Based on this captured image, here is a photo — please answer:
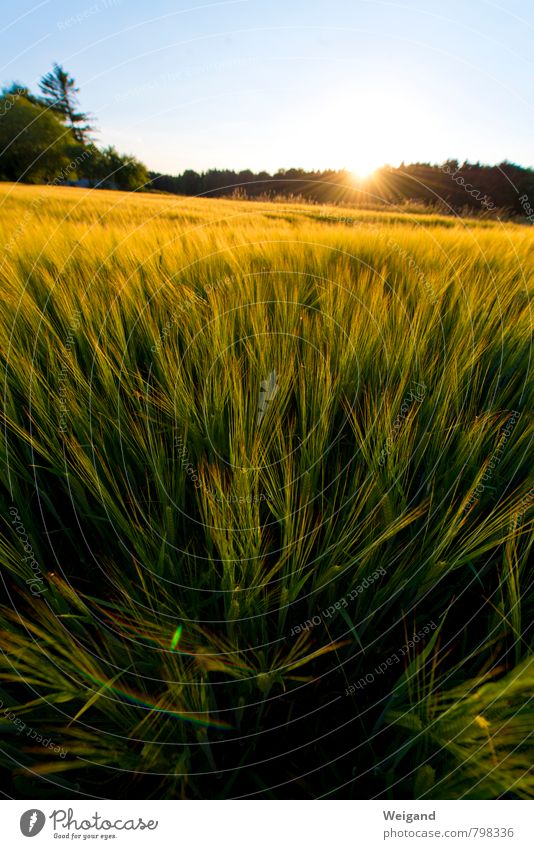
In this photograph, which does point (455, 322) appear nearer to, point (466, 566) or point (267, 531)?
point (466, 566)

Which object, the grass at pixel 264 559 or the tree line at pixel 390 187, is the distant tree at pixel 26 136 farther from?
the grass at pixel 264 559

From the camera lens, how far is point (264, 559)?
0.55m

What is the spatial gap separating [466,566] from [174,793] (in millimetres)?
497

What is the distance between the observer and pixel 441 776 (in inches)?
16.9
